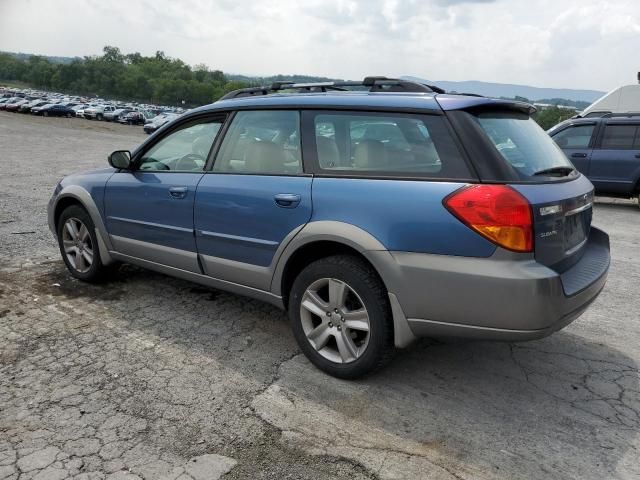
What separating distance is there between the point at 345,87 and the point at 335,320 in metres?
1.76

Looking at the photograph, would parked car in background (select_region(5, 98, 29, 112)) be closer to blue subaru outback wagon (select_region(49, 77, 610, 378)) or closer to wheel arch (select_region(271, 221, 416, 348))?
blue subaru outback wagon (select_region(49, 77, 610, 378))

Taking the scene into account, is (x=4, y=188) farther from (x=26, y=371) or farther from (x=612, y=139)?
(x=612, y=139)

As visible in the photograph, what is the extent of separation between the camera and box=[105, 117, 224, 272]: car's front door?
154 inches

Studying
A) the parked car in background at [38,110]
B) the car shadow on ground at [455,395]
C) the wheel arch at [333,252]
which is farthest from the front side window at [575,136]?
the parked car in background at [38,110]

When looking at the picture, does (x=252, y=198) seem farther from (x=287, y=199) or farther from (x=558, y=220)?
(x=558, y=220)

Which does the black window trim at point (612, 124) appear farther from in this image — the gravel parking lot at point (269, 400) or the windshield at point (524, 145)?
the windshield at point (524, 145)

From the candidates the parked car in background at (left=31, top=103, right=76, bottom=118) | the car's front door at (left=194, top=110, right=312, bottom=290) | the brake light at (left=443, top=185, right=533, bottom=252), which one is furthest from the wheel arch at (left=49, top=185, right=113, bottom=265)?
the parked car in background at (left=31, top=103, right=76, bottom=118)

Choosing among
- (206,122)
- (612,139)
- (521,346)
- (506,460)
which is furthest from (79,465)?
(612,139)

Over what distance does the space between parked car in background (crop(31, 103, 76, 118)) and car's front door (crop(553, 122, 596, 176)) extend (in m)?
47.3

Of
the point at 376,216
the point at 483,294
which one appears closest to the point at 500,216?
the point at 483,294

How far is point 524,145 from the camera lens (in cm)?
311

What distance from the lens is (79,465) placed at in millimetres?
2434

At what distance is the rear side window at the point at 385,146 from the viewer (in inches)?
113

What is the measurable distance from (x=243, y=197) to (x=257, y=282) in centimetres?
57
